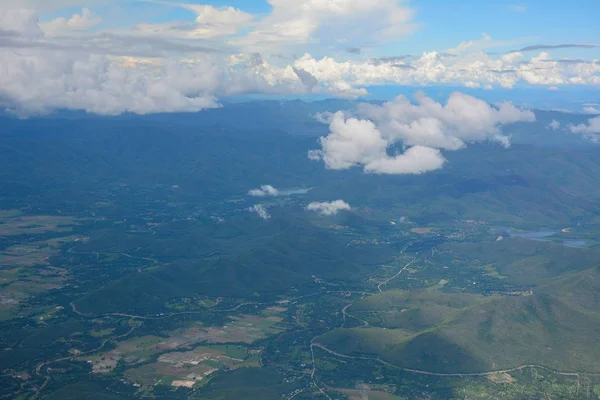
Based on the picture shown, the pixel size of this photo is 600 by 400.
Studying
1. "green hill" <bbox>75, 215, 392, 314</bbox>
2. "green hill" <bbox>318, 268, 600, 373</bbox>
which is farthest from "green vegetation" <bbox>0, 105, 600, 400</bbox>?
"green hill" <bbox>75, 215, 392, 314</bbox>

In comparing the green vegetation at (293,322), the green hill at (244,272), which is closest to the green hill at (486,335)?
the green vegetation at (293,322)

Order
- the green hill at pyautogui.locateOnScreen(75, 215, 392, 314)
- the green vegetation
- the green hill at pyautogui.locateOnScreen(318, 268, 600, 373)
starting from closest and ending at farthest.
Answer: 1. the green vegetation
2. the green hill at pyautogui.locateOnScreen(318, 268, 600, 373)
3. the green hill at pyautogui.locateOnScreen(75, 215, 392, 314)

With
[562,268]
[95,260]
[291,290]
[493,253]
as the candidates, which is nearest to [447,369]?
[291,290]

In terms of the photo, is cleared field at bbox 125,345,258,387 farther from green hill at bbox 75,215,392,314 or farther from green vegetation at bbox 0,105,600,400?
green hill at bbox 75,215,392,314

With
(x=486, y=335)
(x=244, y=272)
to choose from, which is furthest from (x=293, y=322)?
(x=486, y=335)

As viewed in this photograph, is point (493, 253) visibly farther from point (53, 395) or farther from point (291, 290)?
point (53, 395)

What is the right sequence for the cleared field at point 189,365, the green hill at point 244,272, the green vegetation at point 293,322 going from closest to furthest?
the green vegetation at point 293,322 < the cleared field at point 189,365 < the green hill at point 244,272

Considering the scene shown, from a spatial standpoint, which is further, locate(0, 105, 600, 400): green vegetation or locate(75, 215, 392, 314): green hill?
locate(75, 215, 392, 314): green hill

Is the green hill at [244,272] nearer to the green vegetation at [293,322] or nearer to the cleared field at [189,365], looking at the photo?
the green vegetation at [293,322]

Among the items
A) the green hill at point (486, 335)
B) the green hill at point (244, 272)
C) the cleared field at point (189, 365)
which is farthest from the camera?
the green hill at point (244, 272)

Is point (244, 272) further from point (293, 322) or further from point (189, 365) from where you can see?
point (189, 365)

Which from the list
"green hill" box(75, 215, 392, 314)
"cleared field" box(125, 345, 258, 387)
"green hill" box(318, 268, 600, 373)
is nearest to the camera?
"cleared field" box(125, 345, 258, 387)
